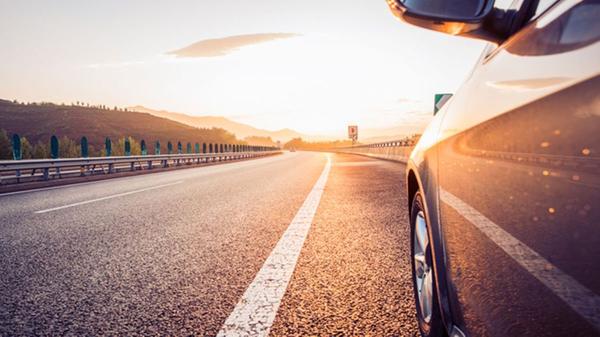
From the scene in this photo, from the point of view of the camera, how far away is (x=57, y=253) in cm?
417

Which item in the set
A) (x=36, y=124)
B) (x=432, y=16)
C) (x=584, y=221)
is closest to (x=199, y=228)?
(x=432, y=16)

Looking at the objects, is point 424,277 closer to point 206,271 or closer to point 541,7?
point 541,7

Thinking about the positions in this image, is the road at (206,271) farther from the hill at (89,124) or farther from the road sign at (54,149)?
the hill at (89,124)

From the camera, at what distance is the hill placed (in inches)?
5010

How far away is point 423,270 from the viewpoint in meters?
2.39

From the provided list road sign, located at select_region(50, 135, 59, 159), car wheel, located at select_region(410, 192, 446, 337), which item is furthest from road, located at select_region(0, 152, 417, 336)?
road sign, located at select_region(50, 135, 59, 159)

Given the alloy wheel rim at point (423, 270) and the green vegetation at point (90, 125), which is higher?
the green vegetation at point (90, 125)

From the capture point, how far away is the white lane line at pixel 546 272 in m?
0.89

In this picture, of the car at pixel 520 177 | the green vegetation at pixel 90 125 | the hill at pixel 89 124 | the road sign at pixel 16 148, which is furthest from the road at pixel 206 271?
the hill at pixel 89 124

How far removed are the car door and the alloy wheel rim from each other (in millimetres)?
492

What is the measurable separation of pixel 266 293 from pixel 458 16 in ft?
7.02

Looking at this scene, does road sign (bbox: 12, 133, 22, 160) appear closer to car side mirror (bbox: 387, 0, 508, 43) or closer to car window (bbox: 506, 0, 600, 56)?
car side mirror (bbox: 387, 0, 508, 43)

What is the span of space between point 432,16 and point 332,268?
2.44 metres

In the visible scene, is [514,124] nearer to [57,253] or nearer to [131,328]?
[131,328]
